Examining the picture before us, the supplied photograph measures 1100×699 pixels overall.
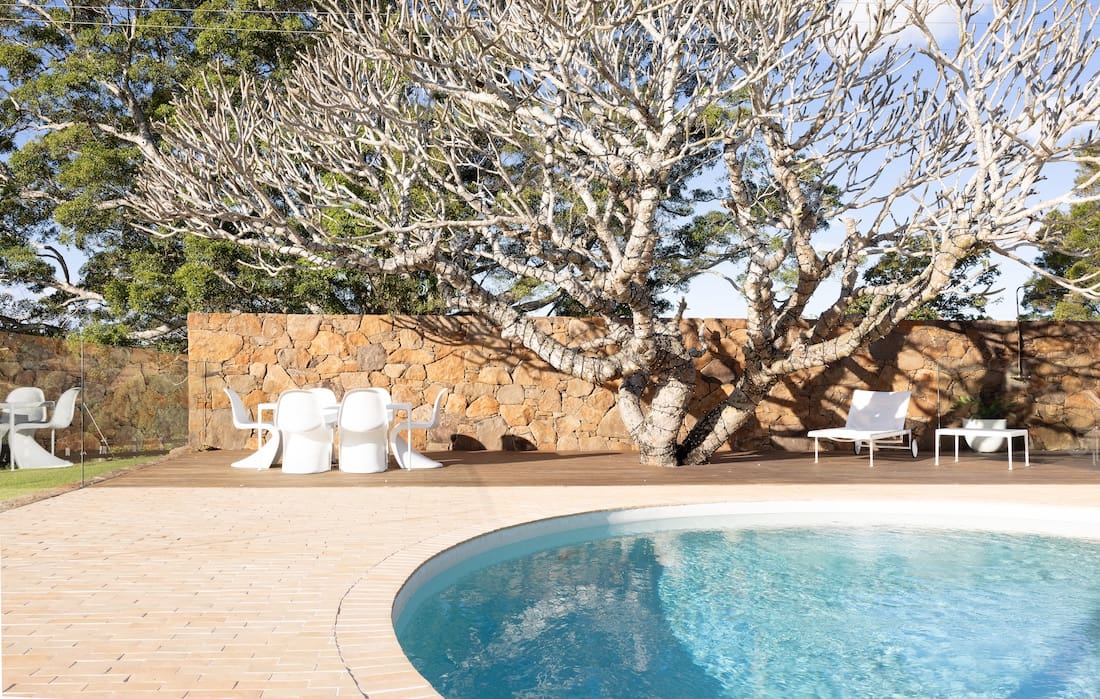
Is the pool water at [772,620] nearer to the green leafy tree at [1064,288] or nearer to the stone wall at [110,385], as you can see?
the stone wall at [110,385]

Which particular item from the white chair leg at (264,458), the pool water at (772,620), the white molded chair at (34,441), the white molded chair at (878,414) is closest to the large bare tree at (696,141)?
the white molded chair at (878,414)

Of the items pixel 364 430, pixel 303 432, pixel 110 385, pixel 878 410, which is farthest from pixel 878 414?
pixel 110 385

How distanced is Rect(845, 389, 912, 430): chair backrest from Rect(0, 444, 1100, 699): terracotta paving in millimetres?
477

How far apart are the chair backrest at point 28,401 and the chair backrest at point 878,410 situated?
30.3 feet

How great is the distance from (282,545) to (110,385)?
14.9 ft

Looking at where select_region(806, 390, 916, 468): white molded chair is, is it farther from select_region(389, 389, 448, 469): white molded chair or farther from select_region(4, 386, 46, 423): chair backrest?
select_region(4, 386, 46, 423): chair backrest

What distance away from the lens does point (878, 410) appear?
11.5 m

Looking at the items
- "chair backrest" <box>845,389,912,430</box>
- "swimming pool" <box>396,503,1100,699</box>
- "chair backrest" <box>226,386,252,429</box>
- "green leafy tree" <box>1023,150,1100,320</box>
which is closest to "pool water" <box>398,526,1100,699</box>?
"swimming pool" <box>396,503,1100,699</box>

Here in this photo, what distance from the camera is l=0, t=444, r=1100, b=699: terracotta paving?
10.7ft

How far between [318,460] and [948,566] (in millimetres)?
6549

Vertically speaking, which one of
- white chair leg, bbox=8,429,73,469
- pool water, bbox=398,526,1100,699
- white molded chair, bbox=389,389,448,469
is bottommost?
pool water, bbox=398,526,1100,699

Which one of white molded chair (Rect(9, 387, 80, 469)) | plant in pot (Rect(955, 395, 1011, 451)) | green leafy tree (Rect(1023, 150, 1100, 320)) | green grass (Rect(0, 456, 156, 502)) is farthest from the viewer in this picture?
green leafy tree (Rect(1023, 150, 1100, 320))

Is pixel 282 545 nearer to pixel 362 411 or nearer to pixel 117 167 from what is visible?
pixel 362 411

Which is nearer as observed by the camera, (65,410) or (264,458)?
(65,410)
